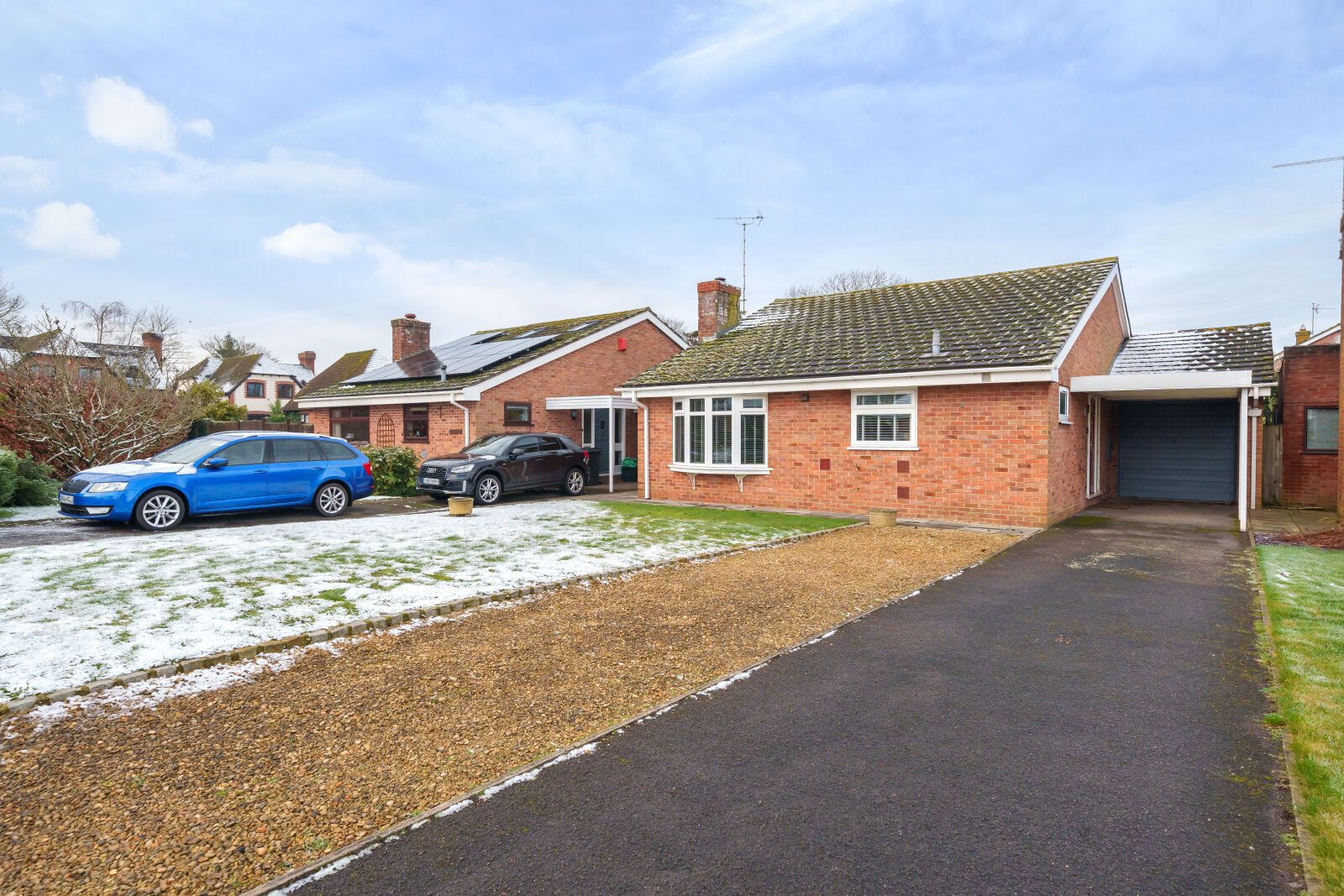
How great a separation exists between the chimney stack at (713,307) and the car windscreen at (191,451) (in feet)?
41.7

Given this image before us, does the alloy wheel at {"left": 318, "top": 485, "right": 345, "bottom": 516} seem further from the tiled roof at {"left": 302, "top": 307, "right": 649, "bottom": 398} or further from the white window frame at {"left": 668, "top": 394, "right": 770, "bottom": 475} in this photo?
the white window frame at {"left": 668, "top": 394, "right": 770, "bottom": 475}

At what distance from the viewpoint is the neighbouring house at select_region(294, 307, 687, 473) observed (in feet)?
59.8

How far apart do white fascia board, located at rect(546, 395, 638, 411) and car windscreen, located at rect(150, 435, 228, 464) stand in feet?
28.5

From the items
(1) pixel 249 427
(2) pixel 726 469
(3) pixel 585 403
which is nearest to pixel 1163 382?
(2) pixel 726 469

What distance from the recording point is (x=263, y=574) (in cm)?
730

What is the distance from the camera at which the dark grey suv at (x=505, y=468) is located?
14.5 metres

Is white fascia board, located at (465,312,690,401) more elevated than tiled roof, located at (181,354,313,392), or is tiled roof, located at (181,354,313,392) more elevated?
tiled roof, located at (181,354,313,392)

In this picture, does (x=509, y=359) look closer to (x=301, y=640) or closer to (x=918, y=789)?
(x=301, y=640)

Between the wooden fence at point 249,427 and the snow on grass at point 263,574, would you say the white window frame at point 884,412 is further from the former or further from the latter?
the wooden fence at point 249,427

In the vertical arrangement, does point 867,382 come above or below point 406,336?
below

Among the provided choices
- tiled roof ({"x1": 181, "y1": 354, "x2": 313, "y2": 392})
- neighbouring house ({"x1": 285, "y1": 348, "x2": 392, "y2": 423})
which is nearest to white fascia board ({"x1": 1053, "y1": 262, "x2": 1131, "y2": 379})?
neighbouring house ({"x1": 285, "y1": 348, "x2": 392, "y2": 423})

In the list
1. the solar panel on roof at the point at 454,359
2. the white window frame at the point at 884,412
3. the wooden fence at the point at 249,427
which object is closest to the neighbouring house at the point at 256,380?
the wooden fence at the point at 249,427

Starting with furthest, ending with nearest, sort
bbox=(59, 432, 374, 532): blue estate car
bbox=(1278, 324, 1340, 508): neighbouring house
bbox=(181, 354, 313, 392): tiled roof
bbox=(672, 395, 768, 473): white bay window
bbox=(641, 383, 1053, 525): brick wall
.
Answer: bbox=(181, 354, 313, 392): tiled roof → bbox=(1278, 324, 1340, 508): neighbouring house → bbox=(672, 395, 768, 473): white bay window → bbox=(641, 383, 1053, 525): brick wall → bbox=(59, 432, 374, 532): blue estate car

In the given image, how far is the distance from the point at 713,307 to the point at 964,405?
10.1 m
